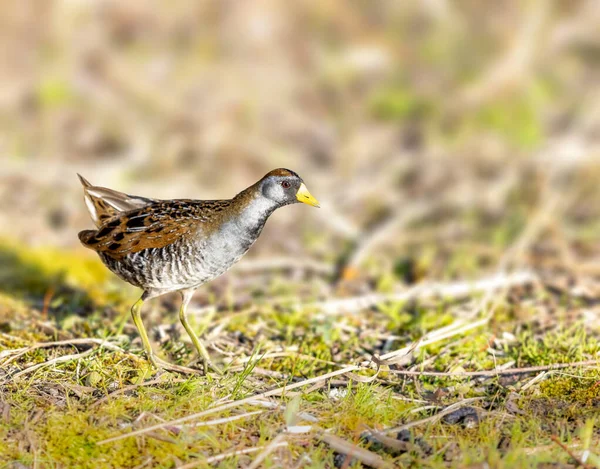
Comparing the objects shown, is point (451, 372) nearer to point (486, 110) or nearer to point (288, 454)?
point (288, 454)

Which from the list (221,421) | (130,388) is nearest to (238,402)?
(221,421)

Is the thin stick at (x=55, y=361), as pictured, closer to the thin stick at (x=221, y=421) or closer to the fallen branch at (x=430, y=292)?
the thin stick at (x=221, y=421)

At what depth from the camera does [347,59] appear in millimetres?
11047

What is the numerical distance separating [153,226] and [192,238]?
317 millimetres

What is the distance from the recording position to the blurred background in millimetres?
7734

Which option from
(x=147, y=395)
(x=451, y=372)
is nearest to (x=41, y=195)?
(x=147, y=395)

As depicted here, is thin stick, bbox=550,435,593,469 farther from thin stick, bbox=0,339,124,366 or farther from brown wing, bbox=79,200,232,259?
thin stick, bbox=0,339,124,366

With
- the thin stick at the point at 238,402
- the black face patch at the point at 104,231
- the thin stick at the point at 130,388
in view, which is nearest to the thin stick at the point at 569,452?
the thin stick at the point at 238,402

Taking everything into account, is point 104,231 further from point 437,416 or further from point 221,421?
point 437,416

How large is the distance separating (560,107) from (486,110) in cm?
117

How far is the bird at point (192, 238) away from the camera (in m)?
4.34

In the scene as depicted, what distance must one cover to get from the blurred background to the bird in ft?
7.54

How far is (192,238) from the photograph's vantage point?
4.37 meters

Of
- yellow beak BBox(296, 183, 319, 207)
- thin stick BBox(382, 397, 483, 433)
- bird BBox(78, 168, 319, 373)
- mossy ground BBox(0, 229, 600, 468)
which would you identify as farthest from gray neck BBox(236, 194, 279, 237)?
thin stick BBox(382, 397, 483, 433)
